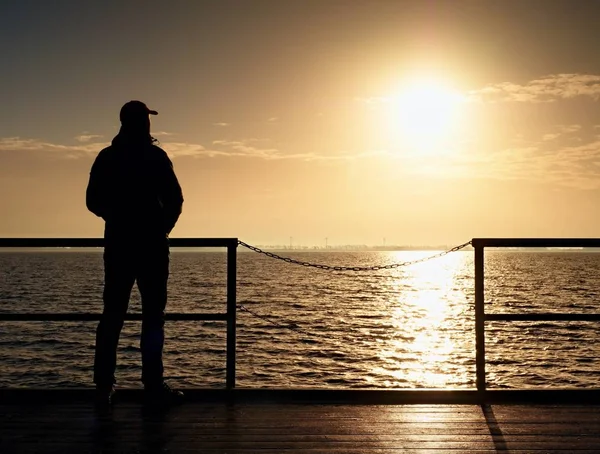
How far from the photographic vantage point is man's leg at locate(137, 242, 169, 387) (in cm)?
496

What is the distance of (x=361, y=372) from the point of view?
22.1m

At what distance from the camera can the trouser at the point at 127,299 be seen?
495 cm

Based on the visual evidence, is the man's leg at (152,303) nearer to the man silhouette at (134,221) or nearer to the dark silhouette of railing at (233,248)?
the man silhouette at (134,221)

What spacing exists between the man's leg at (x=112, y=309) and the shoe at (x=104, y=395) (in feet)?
0.26

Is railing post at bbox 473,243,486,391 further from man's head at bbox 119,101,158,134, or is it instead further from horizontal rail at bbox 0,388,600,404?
man's head at bbox 119,101,158,134

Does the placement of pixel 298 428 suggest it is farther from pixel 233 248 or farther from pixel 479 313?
pixel 479 313

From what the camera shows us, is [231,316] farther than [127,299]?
Yes

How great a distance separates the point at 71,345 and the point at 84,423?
2558cm

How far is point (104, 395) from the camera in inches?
199

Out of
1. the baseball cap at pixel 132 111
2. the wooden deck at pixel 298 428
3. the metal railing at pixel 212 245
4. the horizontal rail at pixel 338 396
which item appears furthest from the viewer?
the metal railing at pixel 212 245

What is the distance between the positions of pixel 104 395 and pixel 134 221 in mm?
1322

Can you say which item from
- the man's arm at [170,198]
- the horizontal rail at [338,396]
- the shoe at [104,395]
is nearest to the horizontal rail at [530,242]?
the horizontal rail at [338,396]

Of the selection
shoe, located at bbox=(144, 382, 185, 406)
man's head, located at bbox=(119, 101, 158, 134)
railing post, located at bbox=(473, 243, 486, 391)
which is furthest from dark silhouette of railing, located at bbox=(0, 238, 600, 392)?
man's head, located at bbox=(119, 101, 158, 134)

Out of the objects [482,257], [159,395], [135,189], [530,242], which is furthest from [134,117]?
[530,242]
